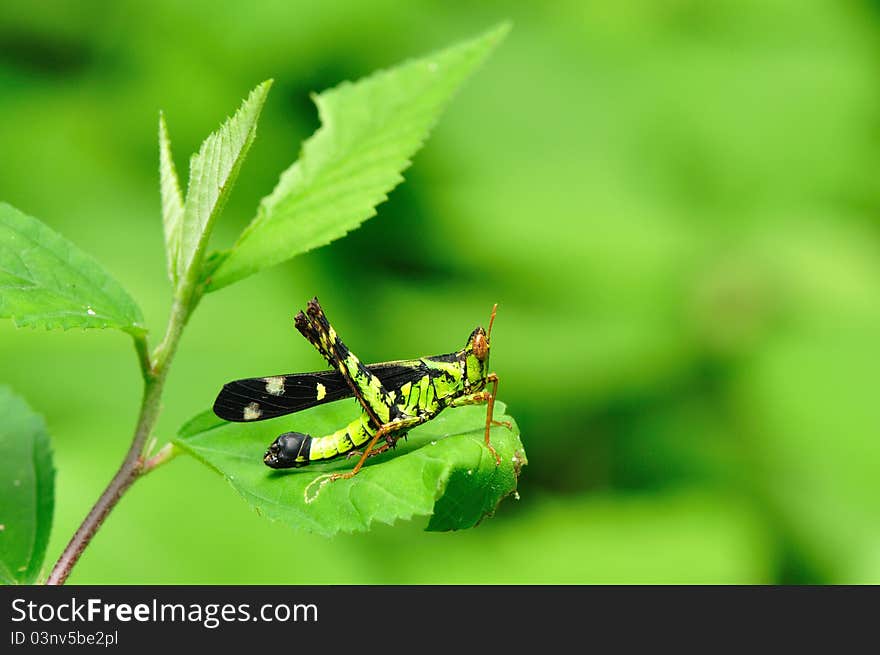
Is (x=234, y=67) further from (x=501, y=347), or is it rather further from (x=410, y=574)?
(x=410, y=574)

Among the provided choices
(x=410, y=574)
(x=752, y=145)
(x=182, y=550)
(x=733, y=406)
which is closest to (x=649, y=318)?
(x=733, y=406)

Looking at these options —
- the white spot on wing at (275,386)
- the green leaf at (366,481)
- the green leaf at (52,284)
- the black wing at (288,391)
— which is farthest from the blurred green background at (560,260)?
the green leaf at (52,284)

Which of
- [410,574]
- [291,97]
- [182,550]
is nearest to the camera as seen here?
[182,550]

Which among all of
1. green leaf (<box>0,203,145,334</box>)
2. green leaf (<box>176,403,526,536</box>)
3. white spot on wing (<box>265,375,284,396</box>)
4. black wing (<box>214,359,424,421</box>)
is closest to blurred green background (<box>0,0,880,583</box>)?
black wing (<box>214,359,424,421</box>)

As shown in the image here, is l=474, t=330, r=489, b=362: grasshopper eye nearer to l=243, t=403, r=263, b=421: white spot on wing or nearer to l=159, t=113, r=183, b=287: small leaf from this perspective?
l=243, t=403, r=263, b=421: white spot on wing

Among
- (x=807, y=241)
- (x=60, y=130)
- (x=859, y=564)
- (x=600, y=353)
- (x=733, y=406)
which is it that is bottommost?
(x=859, y=564)

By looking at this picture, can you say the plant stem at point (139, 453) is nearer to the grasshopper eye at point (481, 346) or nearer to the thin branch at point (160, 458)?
the thin branch at point (160, 458)
